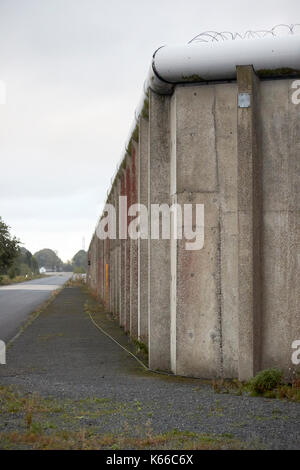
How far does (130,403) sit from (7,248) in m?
38.4

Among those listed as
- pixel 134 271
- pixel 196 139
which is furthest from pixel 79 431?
pixel 134 271

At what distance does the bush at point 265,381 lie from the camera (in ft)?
26.1

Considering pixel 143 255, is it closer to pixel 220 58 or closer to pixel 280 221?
pixel 280 221

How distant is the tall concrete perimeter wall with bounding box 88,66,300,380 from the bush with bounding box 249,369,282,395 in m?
0.53

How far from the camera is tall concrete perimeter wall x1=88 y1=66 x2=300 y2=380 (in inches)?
348

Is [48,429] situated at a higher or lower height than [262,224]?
lower

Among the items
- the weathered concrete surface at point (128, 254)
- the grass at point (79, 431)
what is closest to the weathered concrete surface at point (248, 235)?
the grass at point (79, 431)

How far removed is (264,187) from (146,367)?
363cm

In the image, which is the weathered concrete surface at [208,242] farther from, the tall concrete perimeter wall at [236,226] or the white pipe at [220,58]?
the white pipe at [220,58]

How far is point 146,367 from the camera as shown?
10.3 m

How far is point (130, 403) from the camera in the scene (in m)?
7.14

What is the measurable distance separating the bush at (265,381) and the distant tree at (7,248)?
121ft

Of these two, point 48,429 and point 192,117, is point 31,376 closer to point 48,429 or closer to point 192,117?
point 48,429
